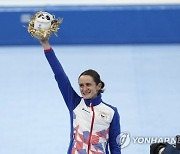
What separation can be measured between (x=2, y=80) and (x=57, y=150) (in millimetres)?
2501

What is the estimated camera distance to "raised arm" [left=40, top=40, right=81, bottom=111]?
10.4ft

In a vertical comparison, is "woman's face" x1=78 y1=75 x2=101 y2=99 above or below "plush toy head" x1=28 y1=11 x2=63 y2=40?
below

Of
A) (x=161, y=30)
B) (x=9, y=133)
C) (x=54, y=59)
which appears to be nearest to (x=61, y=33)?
(x=161, y=30)

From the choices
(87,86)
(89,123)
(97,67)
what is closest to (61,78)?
(87,86)

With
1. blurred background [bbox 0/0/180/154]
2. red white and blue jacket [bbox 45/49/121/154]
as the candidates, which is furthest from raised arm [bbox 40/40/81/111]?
blurred background [bbox 0/0/180/154]

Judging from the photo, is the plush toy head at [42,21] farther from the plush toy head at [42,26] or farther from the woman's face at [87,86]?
the woman's face at [87,86]

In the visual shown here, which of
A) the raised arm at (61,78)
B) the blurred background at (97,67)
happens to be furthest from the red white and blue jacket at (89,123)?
the blurred background at (97,67)

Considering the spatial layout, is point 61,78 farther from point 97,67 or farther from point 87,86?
point 97,67

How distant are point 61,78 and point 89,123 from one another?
30cm

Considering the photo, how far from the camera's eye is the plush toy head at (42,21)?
311cm

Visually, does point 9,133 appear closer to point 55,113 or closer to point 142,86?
point 55,113

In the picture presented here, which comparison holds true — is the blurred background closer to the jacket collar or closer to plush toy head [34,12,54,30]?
the jacket collar

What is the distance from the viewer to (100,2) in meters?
9.09

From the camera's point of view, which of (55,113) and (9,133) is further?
(55,113)
